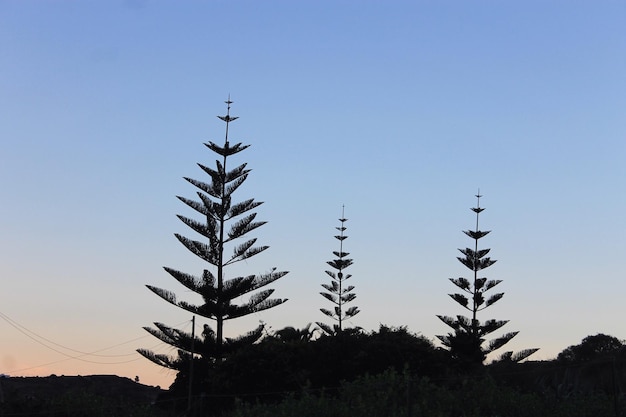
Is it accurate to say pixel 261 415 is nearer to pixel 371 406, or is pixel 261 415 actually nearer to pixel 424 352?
pixel 371 406

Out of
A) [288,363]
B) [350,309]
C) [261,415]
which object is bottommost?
[261,415]

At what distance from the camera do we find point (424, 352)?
3531 cm

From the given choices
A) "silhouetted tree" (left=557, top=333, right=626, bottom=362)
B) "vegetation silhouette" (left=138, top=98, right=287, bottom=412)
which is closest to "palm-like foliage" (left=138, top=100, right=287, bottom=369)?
"vegetation silhouette" (left=138, top=98, right=287, bottom=412)

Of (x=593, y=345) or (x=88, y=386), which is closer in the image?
(x=88, y=386)

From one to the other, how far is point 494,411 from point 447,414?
182 centimetres

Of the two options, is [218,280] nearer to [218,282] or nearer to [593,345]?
[218,282]

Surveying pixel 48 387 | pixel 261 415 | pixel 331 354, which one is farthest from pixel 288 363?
pixel 48 387

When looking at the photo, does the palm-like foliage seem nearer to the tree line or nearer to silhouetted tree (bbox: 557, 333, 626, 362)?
the tree line

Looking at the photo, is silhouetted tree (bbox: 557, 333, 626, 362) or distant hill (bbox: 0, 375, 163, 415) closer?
distant hill (bbox: 0, 375, 163, 415)

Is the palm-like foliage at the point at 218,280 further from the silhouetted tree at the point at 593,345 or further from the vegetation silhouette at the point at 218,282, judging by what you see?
the silhouetted tree at the point at 593,345

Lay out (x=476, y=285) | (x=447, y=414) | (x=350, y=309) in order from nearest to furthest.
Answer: (x=447, y=414), (x=476, y=285), (x=350, y=309)

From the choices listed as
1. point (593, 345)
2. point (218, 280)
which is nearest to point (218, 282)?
point (218, 280)

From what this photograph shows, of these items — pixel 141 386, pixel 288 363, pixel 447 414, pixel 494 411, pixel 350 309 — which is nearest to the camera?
pixel 447 414

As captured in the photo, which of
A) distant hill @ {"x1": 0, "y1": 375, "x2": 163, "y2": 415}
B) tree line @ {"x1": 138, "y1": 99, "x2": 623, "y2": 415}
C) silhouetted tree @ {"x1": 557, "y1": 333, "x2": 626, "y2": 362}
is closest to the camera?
tree line @ {"x1": 138, "y1": 99, "x2": 623, "y2": 415}
